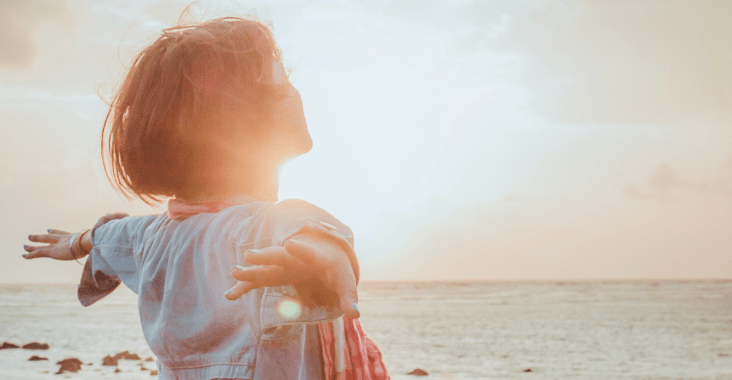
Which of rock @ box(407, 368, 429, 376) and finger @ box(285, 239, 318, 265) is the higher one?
finger @ box(285, 239, 318, 265)

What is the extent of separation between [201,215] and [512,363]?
11.5m

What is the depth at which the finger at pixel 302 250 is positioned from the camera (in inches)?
30.0

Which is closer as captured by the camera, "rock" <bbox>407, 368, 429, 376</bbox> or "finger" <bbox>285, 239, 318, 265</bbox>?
"finger" <bbox>285, 239, 318, 265</bbox>

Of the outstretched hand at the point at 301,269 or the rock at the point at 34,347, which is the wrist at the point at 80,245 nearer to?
the outstretched hand at the point at 301,269

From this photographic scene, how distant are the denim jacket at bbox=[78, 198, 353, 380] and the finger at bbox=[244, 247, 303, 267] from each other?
0.23 feet

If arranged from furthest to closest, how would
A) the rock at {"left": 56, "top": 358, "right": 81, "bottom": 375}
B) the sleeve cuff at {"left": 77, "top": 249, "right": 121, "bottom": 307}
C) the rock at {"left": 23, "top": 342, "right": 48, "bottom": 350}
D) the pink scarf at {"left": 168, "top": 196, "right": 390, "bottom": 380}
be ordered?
the rock at {"left": 23, "top": 342, "right": 48, "bottom": 350} → the rock at {"left": 56, "top": 358, "right": 81, "bottom": 375} → the sleeve cuff at {"left": 77, "top": 249, "right": 121, "bottom": 307} → the pink scarf at {"left": 168, "top": 196, "right": 390, "bottom": 380}

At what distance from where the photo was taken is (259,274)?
2.47 feet

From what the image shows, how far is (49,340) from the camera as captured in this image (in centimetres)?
1442

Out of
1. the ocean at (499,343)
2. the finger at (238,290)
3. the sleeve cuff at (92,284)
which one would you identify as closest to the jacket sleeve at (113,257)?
the sleeve cuff at (92,284)

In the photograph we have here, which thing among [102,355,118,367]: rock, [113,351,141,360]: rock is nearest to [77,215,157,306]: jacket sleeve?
[102,355,118,367]: rock

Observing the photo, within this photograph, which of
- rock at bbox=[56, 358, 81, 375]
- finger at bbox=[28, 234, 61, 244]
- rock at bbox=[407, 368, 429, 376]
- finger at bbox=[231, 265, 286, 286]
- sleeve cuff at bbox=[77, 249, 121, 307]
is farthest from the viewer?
rock at bbox=[407, 368, 429, 376]

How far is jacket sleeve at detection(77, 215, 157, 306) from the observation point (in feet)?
4.73

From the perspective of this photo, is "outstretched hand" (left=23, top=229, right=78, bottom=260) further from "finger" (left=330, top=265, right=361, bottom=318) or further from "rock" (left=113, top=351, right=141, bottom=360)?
"rock" (left=113, top=351, right=141, bottom=360)

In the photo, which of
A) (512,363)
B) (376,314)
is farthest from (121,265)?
(376,314)
